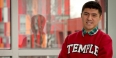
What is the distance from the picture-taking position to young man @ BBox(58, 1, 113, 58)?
144 cm

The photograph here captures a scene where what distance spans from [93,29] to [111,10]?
3.98 ft

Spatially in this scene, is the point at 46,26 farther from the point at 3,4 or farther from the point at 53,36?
the point at 3,4

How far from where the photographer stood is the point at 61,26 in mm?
2635

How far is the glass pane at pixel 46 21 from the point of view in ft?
8.44

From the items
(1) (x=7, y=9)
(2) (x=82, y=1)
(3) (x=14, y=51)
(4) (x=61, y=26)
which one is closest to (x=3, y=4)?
(1) (x=7, y=9)

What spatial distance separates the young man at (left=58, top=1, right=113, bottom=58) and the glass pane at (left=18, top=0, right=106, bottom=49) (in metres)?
1.11

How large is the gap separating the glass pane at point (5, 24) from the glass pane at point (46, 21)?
136 mm

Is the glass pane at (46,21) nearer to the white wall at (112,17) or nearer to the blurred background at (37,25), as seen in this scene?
the blurred background at (37,25)

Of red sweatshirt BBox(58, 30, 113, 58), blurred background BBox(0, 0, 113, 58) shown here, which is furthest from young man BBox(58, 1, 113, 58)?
blurred background BBox(0, 0, 113, 58)

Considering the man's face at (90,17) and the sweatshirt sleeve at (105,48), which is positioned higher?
the man's face at (90,17)

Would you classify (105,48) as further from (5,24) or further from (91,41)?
(5,24)

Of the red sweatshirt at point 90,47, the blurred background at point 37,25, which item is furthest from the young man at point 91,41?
the blurred background at point 37,25

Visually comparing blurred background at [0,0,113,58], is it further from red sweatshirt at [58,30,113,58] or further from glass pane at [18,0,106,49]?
red sweatshirt at [58,30,113,58]

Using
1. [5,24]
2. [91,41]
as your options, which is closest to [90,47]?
[91,41]
